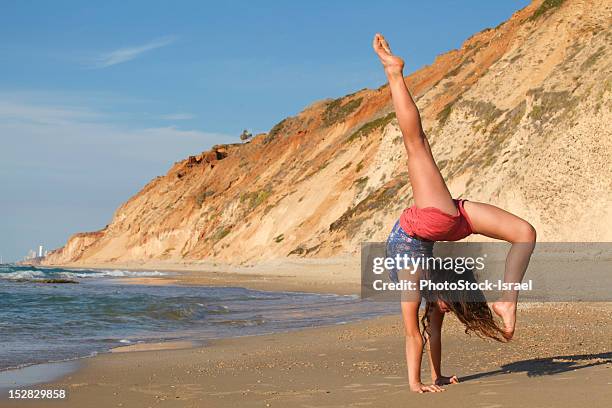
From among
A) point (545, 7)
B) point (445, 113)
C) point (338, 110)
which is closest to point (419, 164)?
point (445, 113)

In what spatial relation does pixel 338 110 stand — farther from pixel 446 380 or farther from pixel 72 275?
pixel 446 380

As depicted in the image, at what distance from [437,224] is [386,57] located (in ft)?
4.00

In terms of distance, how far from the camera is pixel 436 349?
267 inches

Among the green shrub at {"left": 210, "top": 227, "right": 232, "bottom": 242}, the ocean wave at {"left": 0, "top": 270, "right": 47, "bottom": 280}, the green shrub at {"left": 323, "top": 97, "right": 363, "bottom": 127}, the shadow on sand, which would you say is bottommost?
the shadow on sand

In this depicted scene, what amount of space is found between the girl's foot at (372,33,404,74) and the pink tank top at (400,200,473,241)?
0.97m

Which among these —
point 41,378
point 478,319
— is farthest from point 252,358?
point 478,319

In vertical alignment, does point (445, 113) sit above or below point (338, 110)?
below

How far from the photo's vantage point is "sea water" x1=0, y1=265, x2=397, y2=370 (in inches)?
487

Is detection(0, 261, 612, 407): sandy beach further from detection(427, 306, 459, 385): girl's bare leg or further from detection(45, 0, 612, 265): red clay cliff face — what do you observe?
detection(45, 0, 612, 265): red clay cliff face

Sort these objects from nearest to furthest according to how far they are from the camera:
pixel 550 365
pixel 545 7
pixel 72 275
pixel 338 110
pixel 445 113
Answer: pixel 550 365 < pixel 445 113 < pixel 545 7 < pixel 72 275 < pixel 338 110

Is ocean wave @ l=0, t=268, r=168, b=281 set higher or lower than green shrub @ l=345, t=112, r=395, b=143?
lower

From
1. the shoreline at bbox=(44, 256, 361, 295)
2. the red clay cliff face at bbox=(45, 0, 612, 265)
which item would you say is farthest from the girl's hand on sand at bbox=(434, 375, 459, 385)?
the red clay cliff face at bbox=(45, 0, 612, 265)

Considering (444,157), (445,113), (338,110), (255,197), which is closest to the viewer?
(444,157)

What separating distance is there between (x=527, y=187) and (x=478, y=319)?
2458 cm
